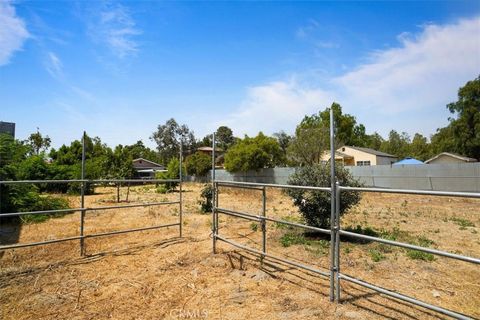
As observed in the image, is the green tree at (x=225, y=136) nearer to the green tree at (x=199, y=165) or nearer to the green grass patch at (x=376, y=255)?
the green tree at (x=199, y=165)

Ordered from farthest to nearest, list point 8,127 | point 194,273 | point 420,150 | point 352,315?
point 420,150 → point 8,127 → point 194,273 → point 352,315

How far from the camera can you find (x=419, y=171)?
20188 mm

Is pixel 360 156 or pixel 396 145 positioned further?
pixel 396 145

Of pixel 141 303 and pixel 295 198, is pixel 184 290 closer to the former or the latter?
pixel 141 303

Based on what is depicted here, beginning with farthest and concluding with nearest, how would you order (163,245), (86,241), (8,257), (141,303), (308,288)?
(86,241) < (163,245) < (8,257) < (308,288) < (141,303)

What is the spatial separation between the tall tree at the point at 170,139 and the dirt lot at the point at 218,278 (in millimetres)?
54976

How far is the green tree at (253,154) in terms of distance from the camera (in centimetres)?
2795

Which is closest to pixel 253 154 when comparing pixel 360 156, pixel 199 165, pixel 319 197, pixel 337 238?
pixel 199 165

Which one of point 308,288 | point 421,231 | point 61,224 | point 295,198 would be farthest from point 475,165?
point 61,224

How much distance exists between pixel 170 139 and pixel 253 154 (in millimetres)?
39073

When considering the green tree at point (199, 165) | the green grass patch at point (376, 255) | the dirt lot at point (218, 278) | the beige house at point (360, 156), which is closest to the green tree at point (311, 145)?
the beige house at point (360, 156)

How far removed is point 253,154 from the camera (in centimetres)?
2784

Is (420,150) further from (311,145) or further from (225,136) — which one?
(225,136)

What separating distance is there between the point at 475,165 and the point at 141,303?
69.0 feet
